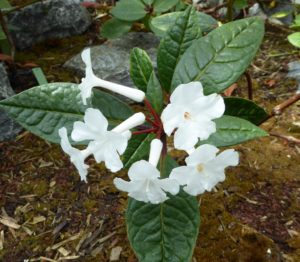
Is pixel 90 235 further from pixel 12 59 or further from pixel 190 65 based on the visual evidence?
pixel 12 59

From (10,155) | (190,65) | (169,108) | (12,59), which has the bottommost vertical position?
(10,155)

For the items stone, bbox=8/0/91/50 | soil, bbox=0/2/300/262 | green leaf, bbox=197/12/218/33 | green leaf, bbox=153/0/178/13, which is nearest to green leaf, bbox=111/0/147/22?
green leaf, bbox=153/0/178/13

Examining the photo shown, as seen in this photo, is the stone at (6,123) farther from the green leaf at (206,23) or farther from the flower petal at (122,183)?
the flower petal at (122,183)

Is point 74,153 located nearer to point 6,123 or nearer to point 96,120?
point 96,120

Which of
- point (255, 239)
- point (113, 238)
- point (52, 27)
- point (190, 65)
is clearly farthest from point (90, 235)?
point (52, 27)

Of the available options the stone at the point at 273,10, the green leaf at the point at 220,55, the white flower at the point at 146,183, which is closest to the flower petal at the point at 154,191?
the white flower at the point at 146,183

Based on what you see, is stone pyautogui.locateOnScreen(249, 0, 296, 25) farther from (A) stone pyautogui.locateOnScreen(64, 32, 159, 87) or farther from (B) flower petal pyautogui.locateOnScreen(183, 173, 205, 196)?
(B) flower petal pyautogui.locateOnScreen(183, 173, 205, 196)
